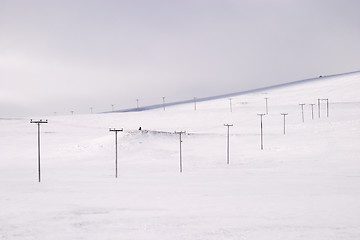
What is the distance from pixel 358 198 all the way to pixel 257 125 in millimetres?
77677

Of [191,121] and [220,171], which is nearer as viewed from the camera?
[220,171]

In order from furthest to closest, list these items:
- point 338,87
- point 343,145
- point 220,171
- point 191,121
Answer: point 338,87
point 191,121
point 343,145
point 220,171

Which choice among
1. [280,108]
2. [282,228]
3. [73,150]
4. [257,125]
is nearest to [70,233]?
[282,228]

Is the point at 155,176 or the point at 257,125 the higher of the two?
the point at 257,125

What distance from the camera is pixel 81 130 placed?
120 metres

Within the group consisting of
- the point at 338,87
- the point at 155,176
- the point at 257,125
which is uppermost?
the point at 338,87

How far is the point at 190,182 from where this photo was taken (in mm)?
49031

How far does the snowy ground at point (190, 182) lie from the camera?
2695cm

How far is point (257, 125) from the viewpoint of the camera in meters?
114

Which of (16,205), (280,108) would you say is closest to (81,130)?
(280,108)

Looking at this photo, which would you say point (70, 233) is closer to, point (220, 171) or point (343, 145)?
point (220, 171)

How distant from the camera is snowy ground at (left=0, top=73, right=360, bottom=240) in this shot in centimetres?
2695

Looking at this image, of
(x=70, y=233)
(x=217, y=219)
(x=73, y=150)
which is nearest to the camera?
(x=70, y=233)

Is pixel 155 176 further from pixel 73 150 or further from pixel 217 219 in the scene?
pixel 73 150
